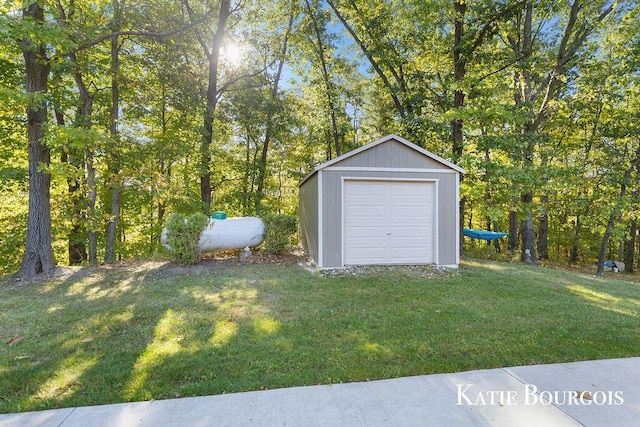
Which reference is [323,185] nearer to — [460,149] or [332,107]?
[460,149]

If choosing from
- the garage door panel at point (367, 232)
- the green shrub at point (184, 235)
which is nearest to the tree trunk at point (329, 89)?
the garage door panel at point (367, 232)

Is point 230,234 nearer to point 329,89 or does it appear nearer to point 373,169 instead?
point 373,169

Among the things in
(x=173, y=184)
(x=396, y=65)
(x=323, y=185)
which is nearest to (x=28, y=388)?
(x=323, y=185)

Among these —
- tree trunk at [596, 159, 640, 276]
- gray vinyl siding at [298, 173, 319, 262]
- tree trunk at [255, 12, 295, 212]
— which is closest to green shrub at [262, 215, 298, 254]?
gray vinyl siding at [298, 173, 319, 262]

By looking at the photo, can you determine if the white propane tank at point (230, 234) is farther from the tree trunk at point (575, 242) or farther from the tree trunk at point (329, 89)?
the tree trunk at point (575, 242)

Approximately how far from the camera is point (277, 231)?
312 inches

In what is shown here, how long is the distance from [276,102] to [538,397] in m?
11.7

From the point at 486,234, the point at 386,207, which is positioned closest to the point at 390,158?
→ the point at 386,207

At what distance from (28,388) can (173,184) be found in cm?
727

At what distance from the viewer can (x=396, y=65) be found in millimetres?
10219

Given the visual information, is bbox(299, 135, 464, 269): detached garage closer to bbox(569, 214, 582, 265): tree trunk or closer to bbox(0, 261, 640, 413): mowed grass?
bbox(0, 261, 640, 413): mowed grass

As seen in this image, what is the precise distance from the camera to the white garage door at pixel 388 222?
22.4 ft

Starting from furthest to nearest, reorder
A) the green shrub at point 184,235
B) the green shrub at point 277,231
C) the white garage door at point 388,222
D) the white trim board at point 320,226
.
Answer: the green shrub at point 277,231 → the white garage door at point 388,222 → the white trim board at point 320,226 → the green shrub at point 184,235

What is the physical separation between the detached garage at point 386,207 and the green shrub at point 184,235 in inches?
102
